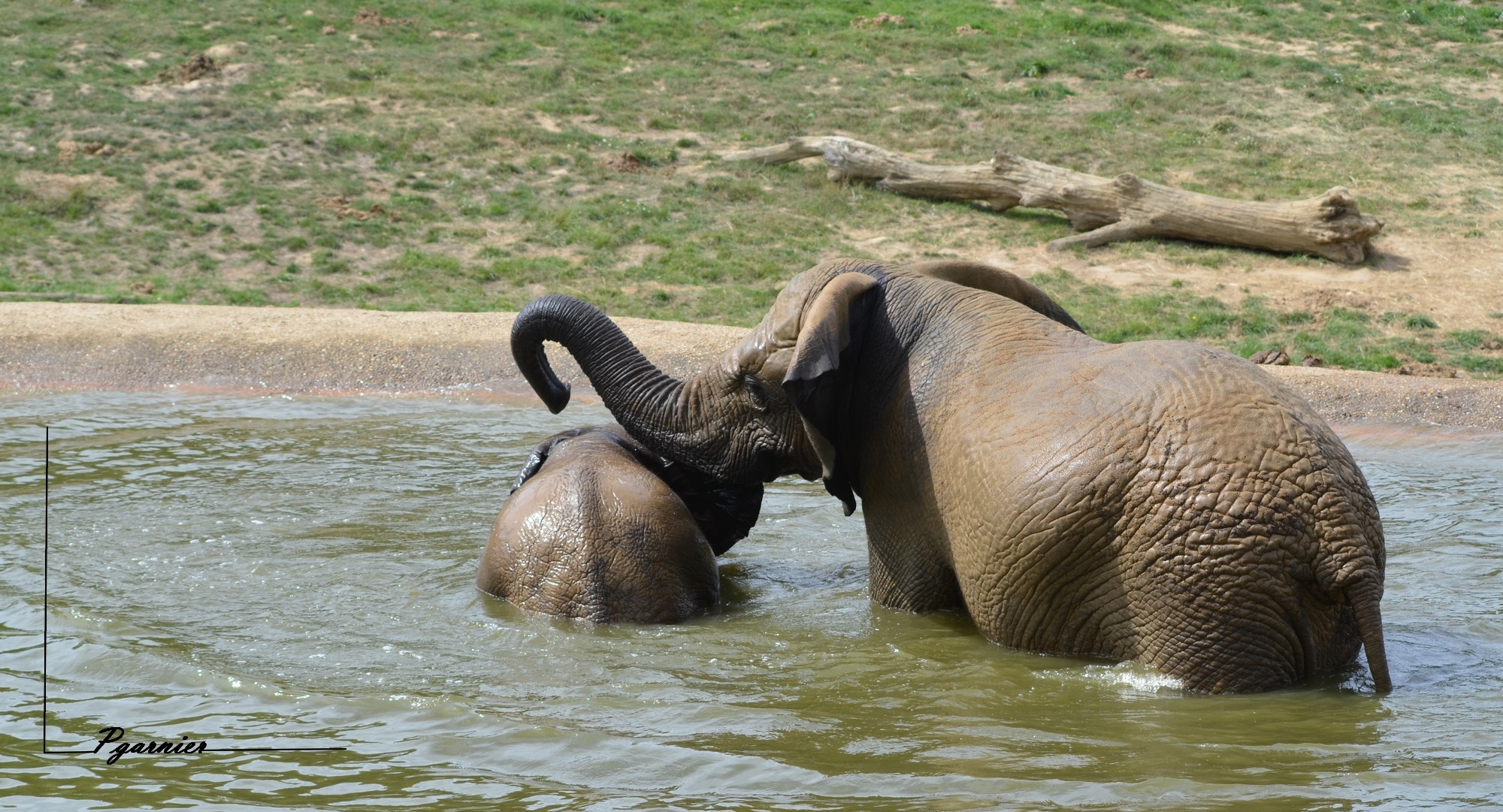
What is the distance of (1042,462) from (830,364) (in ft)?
3.05

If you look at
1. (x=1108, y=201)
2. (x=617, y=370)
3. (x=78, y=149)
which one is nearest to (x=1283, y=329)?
(x=1108, y=201)

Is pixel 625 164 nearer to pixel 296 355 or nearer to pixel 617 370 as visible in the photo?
pixel 296 355

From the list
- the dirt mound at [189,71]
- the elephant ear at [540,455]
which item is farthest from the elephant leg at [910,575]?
the dirt mound at [189,71]

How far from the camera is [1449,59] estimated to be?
2470 centimetres

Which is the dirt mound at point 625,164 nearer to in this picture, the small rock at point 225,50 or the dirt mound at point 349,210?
the dirt mound at point 349,210

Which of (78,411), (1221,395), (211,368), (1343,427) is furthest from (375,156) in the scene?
(1221,395)

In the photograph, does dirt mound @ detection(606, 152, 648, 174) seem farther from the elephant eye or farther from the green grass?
the elephant eye

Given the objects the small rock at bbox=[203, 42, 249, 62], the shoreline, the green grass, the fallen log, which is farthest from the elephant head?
the small rock at bbox=[203, 42, 249, 62]

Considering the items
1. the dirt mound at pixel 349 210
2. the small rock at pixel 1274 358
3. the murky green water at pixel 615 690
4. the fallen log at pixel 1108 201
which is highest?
the fallen log at pixel 1108 201

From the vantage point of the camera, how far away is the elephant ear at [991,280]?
21.6ft

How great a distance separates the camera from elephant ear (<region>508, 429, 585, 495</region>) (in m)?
6.91

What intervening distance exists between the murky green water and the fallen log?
27.5 feet

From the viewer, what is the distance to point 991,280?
675 centimetres

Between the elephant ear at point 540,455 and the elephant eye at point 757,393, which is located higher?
the elephant eye at point 757,393
